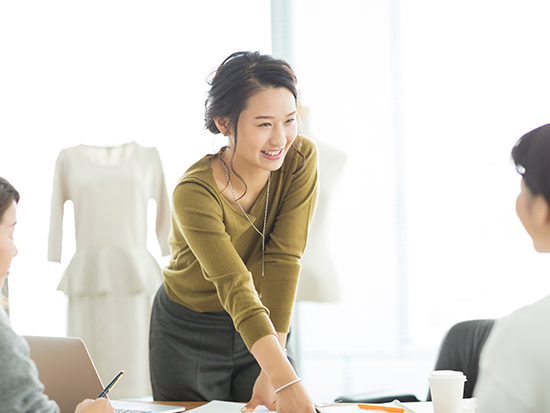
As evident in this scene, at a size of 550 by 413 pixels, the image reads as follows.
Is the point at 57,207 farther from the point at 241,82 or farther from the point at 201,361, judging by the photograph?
the point at 241,82

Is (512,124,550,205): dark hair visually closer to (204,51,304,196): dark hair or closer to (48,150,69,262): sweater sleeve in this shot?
(204,51,304,196): dark hair

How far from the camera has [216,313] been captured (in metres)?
1.52

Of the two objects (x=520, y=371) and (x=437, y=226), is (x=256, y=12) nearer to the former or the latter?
(x=437, y=226)

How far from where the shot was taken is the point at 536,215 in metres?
0.81

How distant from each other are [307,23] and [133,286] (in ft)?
5.52

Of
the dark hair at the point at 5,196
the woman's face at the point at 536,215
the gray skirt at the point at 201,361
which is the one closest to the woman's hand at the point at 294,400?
the gray skirt at the point at 201,361

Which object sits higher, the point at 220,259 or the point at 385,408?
the point at 220,259

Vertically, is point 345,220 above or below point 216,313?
above

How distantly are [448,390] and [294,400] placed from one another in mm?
323

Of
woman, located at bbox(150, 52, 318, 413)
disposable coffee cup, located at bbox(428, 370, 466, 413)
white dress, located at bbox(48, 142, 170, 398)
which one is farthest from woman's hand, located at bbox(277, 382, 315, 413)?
white dress, located at bbox(48, 142, 170, 398)

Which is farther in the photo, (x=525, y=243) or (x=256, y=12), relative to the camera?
(x=256, y=12)

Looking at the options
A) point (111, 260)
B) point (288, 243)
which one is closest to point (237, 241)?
point (288, 243)

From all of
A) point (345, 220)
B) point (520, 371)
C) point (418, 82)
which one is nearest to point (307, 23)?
point (418, 82)

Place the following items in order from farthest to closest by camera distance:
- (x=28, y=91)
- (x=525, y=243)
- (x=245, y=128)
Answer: (x=28, y=91) < (x=525, y=243) < (x=245, y=128)
